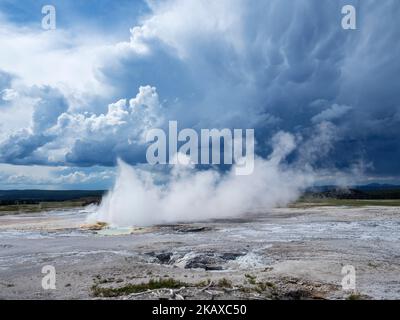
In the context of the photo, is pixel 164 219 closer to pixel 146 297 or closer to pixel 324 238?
pixel 324 238

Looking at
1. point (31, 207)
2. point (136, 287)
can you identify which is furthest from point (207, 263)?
point (31, 207)

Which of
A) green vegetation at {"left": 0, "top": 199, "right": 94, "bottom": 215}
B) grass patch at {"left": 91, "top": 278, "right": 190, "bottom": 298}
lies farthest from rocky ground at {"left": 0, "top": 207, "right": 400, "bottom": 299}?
green vegetation at {"left": 0, "top": 199, "right": 94, "bottom": 215}

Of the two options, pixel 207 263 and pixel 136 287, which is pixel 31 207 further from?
pixel 136 287

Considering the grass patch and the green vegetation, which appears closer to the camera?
the grass patch

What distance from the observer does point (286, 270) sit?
13898mm

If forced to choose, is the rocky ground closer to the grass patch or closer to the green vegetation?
the grass patch

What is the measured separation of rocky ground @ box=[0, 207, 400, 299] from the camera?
38.3 ft

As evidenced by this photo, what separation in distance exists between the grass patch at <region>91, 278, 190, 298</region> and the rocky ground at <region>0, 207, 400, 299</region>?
0.09 ft

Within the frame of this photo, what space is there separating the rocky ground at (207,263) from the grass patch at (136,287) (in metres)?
0.03

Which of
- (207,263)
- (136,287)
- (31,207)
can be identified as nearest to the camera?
(136,287)

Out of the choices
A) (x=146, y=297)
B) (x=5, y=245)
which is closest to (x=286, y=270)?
(x=146, y=297)

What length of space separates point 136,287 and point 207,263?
4029 mm

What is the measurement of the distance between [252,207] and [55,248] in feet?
108

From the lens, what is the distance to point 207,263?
51.3 feet
